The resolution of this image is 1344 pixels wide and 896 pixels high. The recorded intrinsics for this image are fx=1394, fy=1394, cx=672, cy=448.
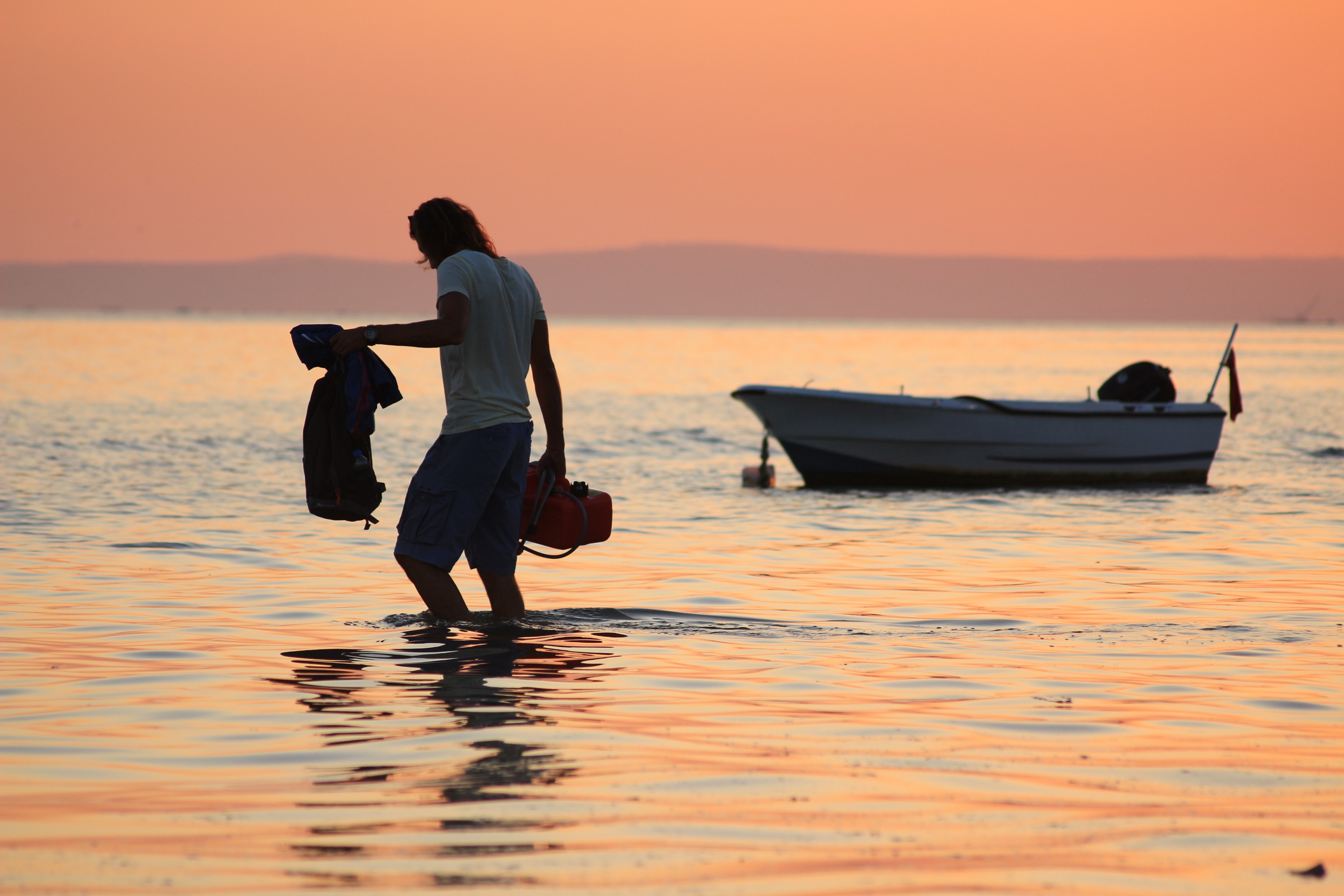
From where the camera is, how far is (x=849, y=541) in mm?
12867

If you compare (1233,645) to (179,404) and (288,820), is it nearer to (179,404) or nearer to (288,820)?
(288,820)

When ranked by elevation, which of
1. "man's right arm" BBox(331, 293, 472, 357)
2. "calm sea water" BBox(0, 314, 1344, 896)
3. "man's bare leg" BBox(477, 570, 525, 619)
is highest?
"man's right arm" BBox(331, 293, 472, 357)

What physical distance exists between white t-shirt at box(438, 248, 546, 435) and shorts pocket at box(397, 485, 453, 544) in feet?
0.94

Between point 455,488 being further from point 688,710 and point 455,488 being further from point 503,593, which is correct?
point 688,710

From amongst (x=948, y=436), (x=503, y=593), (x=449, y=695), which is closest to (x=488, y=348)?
(x=503, y=593)

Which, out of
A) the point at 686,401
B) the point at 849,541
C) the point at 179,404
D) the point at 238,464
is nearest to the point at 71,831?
the point at 849,541

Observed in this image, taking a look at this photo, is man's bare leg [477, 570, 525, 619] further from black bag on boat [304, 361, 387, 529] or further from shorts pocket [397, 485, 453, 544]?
black bag on boat [304, 361, 387, 529]

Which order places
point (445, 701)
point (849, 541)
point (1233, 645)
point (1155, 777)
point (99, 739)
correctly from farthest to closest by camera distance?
1. point (849, 541)
2. point (1233, 645)
3. point (445, 701)
4. point (99, 739)
5. point (1155, 777)

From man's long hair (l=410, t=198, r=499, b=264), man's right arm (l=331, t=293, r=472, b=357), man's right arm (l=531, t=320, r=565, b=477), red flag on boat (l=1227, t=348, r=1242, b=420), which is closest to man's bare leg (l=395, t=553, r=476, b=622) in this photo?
man's right arm (l=531, t=320, r=565, b=477)

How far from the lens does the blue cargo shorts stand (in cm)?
646

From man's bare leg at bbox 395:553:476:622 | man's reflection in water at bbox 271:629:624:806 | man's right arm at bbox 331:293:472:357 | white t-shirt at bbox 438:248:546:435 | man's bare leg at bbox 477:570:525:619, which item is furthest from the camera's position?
man's bare leg at bbox 477:570:525:619

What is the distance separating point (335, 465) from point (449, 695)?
52.5 inches

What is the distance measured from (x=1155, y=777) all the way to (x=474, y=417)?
333 centimetres

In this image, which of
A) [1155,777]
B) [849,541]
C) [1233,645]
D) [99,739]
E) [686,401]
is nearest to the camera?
[1155,777]
